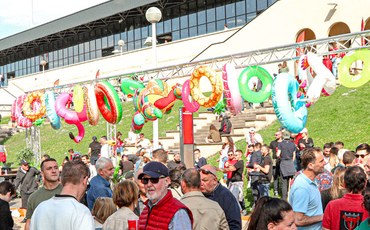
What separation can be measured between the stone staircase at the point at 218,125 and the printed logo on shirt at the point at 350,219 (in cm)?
1673

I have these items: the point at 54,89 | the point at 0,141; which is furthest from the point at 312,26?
the point at 0,141

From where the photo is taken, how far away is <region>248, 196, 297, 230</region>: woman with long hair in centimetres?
396

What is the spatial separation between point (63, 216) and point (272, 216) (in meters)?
1.82

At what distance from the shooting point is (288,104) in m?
12.4

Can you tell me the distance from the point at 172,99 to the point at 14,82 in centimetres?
4978

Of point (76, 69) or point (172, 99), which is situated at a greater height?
point (76, 69)

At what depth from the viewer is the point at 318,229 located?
21.9ft

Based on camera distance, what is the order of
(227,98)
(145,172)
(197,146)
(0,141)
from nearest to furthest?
(145,172), (227,98), (197,146), (0,141)

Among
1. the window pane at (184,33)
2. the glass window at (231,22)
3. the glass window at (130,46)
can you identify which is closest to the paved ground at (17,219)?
the glass window at (231,22)

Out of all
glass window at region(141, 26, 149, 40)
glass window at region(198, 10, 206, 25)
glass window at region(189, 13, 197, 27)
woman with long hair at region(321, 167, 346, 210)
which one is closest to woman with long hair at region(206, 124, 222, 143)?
woman with long hair at region(321, 167, 346, 210)

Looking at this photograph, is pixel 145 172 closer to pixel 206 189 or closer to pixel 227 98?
pixel 206 189

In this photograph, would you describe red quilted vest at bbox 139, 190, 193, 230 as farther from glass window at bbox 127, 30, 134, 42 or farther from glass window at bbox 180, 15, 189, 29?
glass window at bbox 127, 30, 134, 42

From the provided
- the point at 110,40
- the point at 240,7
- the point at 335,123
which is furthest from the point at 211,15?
the point at 335,123

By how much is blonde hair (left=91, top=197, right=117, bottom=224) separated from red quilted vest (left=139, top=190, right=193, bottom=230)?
1.28 m
